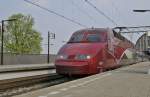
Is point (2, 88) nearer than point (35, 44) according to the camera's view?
Yes

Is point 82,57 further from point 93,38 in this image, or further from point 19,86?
point 19,86

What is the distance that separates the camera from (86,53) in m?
20.8

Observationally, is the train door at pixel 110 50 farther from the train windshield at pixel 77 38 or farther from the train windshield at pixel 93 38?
the train windshield at pixel 77 38

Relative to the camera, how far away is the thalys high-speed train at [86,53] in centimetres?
2039

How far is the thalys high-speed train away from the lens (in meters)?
20.4

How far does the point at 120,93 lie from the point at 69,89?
1725mm

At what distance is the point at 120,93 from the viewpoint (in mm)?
12086

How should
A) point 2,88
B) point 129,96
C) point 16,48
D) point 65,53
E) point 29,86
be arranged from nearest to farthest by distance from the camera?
point 129,96 → point 2,88 → point 29,86 → point 65,53 → point 16,48

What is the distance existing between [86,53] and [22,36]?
87.9 meters

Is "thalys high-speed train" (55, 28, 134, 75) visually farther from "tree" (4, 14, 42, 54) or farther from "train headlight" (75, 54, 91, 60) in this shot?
"tree" (4, 14, 42, 54)

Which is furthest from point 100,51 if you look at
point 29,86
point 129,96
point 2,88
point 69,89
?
point 129,96

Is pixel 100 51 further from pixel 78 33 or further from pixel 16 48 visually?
pixel 16 48

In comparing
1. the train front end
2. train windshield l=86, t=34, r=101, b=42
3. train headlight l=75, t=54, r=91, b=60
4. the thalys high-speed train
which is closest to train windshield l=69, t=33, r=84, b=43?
the thalys high-speed train

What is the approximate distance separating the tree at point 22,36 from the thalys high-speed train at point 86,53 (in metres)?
81.8
